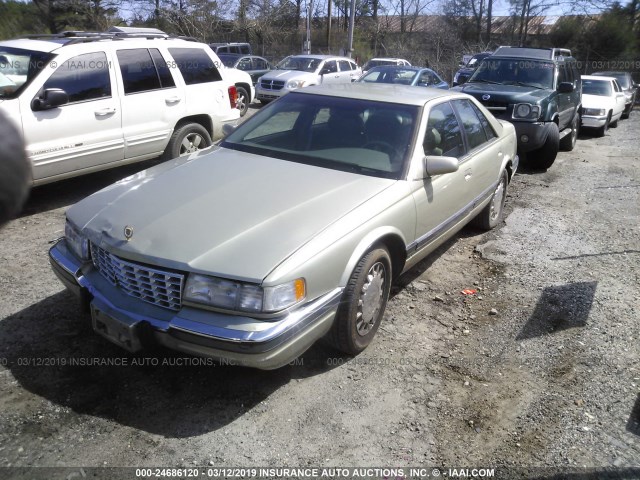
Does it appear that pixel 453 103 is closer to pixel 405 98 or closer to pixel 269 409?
pixel 405 98

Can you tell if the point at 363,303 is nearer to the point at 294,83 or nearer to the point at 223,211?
the point at 223,211

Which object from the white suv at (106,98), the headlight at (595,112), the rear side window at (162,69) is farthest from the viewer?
the headlight at (595,112)

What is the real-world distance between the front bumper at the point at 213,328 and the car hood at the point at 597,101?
1266 centimetres

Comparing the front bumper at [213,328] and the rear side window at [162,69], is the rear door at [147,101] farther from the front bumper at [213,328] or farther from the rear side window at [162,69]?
the front bumper at [213,328]

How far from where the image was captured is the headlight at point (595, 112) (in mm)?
13023

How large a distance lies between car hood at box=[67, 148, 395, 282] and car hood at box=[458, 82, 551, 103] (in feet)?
19.4

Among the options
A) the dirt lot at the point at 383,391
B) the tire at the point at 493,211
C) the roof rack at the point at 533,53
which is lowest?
the dirt lot at the point at 383,391

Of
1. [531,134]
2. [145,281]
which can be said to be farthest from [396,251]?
[531,134]

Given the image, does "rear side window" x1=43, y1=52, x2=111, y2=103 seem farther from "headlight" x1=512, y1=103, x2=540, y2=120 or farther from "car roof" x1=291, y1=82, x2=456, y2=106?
"headlight" x1=512, y1=103, x2=540, y2=120

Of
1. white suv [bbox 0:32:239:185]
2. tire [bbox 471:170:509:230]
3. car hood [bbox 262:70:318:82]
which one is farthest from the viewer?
car hood [bbox 262:70:318:82]

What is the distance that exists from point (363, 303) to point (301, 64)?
15395 millimetres

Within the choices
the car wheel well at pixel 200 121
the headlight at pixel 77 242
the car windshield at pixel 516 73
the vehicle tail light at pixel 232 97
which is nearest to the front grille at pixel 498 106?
the car windshield at pixel 516 73

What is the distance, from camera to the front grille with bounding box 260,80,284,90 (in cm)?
1593

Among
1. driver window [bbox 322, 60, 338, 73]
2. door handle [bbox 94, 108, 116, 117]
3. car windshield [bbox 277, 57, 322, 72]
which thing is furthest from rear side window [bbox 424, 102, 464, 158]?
driver window [bbox 322, 60, 338, 73]
